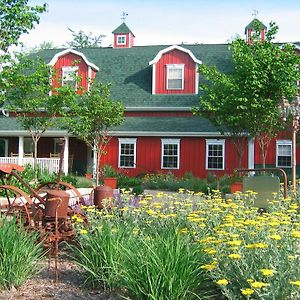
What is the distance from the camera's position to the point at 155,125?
2650 cm

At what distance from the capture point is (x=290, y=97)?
715 inches

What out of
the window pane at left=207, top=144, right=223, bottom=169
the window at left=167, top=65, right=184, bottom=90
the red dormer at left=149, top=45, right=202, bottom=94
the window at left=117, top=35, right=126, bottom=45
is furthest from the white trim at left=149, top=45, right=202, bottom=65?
the window at left=117, top=35, right=126, bottom=45

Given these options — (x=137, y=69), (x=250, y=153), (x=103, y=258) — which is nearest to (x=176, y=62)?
(x=137, y=69)

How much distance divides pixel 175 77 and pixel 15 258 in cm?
2355

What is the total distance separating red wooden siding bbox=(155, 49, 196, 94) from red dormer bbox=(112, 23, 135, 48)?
22.0 feet

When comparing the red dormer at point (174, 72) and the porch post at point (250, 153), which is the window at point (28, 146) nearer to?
the red dormer at point (174, 72)

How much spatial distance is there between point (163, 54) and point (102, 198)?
2137 centimetres

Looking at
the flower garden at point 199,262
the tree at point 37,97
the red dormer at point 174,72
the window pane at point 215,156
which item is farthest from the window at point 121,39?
the flower garden at point 199,262

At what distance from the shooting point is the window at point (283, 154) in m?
26.2

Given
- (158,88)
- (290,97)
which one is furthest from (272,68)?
(158,88)

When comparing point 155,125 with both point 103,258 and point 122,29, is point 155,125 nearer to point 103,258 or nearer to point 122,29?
point 122,29

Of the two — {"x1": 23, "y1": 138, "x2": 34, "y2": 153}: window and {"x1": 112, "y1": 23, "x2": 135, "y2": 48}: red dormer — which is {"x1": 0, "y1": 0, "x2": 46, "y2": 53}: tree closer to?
{"x1": 23, "y1": 138, "x2": 34, "y2": 153}: window

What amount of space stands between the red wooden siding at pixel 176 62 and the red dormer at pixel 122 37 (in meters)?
6.70

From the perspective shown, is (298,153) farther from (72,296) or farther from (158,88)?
(72,296)
